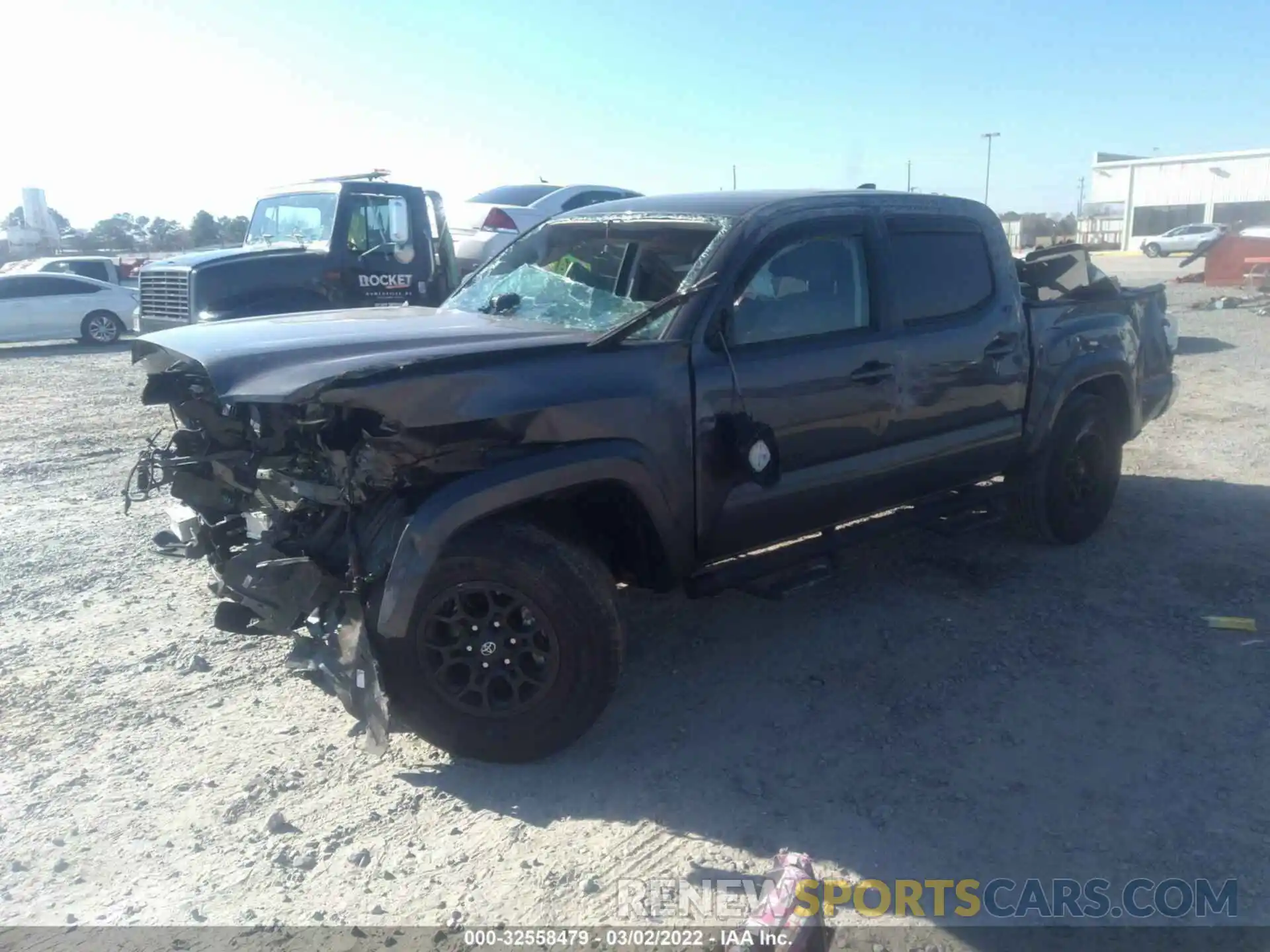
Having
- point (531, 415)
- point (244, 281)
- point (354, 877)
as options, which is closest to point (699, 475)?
point (531, 415)

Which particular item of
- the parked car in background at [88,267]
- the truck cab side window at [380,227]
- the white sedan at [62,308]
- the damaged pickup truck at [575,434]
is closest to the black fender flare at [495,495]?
the damaged pickup truck at [575,434]

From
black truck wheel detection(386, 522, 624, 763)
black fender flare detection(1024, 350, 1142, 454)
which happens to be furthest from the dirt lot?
black fender flare detection(1024, 350, 1142, 454)

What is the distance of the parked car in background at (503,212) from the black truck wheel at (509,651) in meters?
10.3

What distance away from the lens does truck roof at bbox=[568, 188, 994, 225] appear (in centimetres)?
427

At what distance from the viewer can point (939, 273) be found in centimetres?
481

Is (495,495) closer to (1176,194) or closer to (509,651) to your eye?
(509,651)

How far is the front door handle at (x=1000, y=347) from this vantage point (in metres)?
4.92

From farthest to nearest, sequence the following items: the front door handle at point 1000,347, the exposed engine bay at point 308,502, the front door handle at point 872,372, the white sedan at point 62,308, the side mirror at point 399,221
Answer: the white sedan at point 62,308, the side mirror at point 399,221, the front door handle at point 1000,347, the front door handle at point 872,372, the exposed engine bay at point 308,502

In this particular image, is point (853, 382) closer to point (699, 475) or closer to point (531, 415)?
point (699, 475)

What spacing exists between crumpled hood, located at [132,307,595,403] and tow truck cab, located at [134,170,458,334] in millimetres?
5470

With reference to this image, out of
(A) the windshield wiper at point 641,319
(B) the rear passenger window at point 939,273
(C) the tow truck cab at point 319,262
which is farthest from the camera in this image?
(C) the tow truck cab at point 319,262

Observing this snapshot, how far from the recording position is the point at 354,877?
3.03 metres

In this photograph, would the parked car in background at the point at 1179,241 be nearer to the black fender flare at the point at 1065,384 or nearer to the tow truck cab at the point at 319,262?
the tow truck cab at the point at 319,262

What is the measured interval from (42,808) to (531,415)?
2122 millimetres
